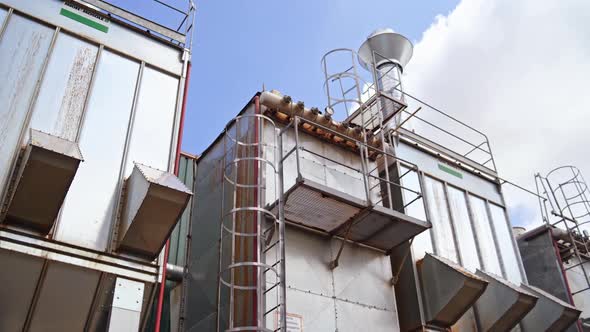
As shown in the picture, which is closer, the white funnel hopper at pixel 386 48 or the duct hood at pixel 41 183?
the duct hood at pixel 41 183

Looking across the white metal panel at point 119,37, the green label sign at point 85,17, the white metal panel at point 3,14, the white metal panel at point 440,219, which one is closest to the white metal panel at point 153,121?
the white metal panel at point 119,37

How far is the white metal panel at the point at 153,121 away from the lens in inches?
361

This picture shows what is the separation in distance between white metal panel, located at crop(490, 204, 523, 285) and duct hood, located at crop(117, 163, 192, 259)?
31.3 ft

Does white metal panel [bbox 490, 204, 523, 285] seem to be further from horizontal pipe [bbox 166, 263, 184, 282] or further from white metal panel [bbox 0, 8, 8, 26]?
white metal panel [bbox 0, 8, 8, 26]

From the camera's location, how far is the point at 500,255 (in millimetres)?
14469

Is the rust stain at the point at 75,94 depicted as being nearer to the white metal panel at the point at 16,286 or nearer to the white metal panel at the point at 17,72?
Result: the white metal panel at the point at 17,72

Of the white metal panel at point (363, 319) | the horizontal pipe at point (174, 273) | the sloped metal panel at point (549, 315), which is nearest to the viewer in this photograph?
the white metal panel at point (363, 319)

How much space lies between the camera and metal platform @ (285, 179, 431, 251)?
33.1ft

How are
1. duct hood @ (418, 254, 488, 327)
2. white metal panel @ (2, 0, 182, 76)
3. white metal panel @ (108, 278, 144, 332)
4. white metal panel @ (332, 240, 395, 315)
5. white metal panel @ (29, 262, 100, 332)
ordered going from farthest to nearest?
duct hood @ (418, 254, 488, 327), white metal panel @ (332, 240, 395, 315), white metal panel @ (2, 0, 182, 76), white metal panel @ (108, 278, 144, 332), white metal panel @ (29, 262, 100, 332)

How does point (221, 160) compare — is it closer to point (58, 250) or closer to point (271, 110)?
point (271, 110)

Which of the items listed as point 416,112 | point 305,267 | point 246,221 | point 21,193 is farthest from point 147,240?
point 416,112

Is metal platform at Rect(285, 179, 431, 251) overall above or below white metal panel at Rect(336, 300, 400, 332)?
above

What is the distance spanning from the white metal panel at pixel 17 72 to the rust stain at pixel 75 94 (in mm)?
472

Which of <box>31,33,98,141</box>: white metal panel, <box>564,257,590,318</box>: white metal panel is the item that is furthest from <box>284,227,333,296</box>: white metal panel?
<box>564,257,590,318</box>: white metal panel
